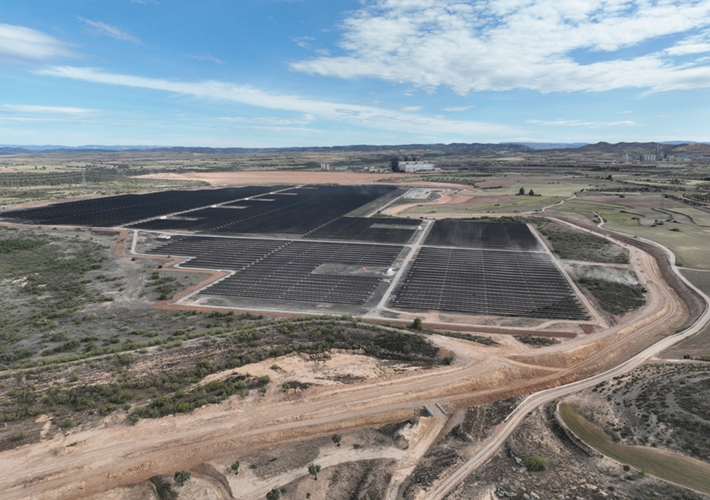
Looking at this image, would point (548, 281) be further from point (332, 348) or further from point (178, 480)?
point (178, 480)

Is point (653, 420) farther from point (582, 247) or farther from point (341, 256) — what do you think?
point (582, 247)

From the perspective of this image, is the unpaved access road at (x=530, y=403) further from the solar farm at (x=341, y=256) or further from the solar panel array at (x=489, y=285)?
the solar farm at (x=341, y=256)

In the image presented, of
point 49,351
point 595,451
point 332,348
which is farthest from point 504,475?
point 49,351

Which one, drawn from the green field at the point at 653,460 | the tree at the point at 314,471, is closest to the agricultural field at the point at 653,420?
the green field at the point at 653,460

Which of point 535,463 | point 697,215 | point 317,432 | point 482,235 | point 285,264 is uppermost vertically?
point 697,215

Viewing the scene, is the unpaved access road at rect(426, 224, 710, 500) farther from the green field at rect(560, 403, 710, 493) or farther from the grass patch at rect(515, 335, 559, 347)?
the grass patch at rect(515, 335, 559, 347)

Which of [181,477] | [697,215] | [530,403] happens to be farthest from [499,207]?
[181,477]

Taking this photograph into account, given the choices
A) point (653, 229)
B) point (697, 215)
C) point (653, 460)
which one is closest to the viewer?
point (653, 460)
